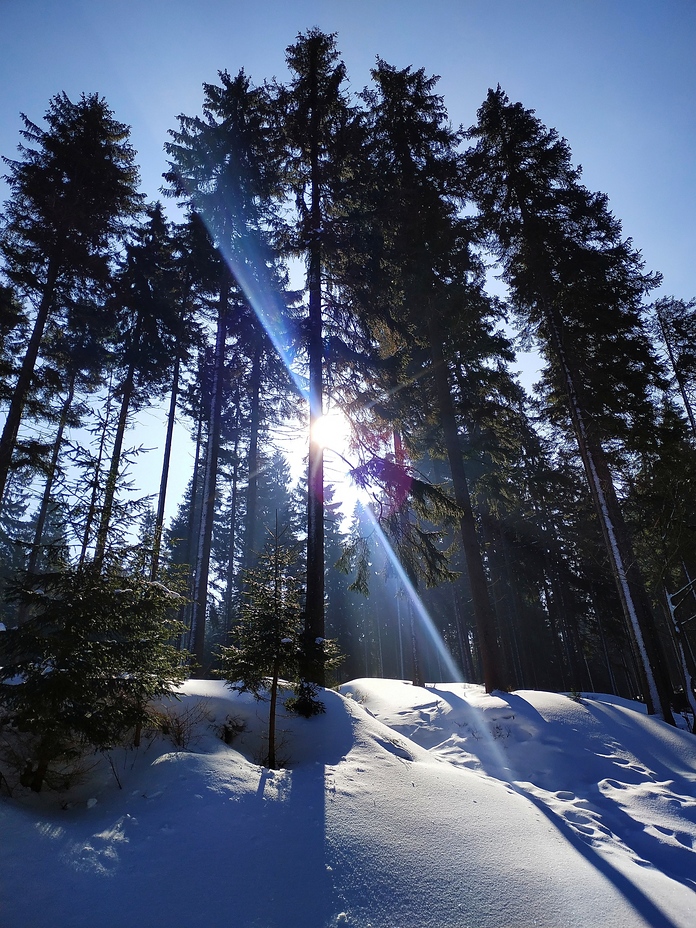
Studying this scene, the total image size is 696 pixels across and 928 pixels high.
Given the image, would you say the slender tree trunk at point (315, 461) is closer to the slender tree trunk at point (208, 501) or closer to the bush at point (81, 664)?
the bush at point (81, 664)

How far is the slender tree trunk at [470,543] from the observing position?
11859 millimetres

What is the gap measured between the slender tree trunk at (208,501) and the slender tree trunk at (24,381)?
500 centimetres

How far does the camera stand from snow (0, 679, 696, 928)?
3.34 metres

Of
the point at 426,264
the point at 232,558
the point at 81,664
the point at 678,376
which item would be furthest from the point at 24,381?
the point at 678,376

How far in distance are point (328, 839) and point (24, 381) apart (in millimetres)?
12668

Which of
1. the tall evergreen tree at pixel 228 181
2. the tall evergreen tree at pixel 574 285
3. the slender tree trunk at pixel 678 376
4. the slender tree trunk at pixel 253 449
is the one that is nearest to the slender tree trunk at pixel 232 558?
the slender tree trunk at pixel 253 449

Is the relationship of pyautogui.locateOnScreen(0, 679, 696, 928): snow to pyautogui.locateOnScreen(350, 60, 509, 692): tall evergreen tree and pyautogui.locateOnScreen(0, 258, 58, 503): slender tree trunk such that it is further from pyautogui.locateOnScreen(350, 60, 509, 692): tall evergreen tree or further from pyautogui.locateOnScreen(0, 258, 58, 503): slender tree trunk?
pyautogui.locateOnScreen(0, 258, 58, 503): slender tree trunk

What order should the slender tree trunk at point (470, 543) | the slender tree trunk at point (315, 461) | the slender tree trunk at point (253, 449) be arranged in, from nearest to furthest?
the slender tree trunk at point (315, 461), the slender tree trunk at point (470, 543), the slender tree trunk at point (253, 449)

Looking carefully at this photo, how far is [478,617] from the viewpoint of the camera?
1233 cm

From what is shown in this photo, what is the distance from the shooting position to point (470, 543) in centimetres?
1297


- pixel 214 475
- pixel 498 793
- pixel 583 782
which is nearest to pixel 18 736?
pixel 498 793

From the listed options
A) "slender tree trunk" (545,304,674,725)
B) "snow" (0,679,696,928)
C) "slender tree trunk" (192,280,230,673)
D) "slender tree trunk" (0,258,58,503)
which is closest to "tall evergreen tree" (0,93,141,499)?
"slender tree trunk" (0,258,58,503)

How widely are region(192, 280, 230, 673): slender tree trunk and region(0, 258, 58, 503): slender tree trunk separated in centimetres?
500

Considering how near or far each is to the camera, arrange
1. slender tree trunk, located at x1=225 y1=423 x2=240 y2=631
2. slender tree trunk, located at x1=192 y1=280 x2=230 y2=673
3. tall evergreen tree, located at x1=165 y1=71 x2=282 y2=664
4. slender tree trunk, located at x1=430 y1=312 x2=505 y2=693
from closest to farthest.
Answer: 1. slender tree trunk, located at x1=430 y1=312 x2=505 y2=693
2. slender tree trunk, located at x1=192 y1=280 x2=230 y2=673
3. tall evergreen tree, located at x1=165 y1=71 x2=282 y2=664
4. slender tree trunk, located at x1=225 y1=423 x2=240 y2=631
